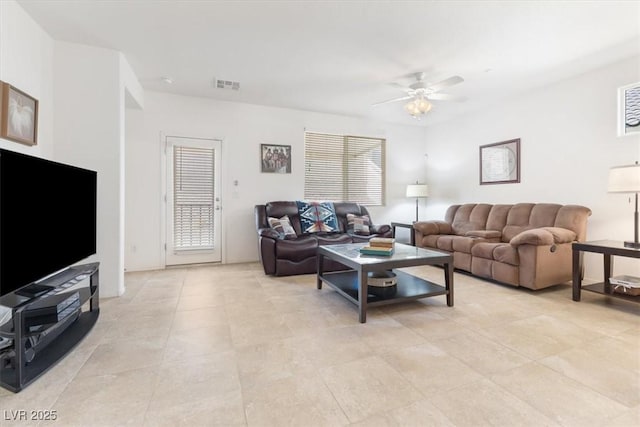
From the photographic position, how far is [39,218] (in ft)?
5.81

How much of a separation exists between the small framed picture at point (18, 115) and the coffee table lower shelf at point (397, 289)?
2791 millimetres

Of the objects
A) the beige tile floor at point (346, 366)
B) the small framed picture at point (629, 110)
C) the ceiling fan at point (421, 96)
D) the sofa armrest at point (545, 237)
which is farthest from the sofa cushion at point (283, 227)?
the small framed picture at point (629, 110)

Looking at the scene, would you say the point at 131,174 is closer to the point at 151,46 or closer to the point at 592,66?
the point at 151,46

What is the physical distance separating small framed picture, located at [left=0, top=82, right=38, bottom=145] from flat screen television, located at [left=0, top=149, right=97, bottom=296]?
558 millimetres

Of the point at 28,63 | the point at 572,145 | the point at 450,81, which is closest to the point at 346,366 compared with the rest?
the point at 450,81

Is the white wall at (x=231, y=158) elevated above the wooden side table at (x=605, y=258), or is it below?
above

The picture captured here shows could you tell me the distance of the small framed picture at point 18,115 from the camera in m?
2.14

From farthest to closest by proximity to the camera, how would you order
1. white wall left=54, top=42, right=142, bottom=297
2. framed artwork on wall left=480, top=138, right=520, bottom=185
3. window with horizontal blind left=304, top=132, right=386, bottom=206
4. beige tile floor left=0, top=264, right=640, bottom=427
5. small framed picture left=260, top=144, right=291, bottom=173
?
1. window with horizontal blind left=304, top=132, right=386, bottom=206
2. small framed picture left=260, top=144, right=291, bottom=173
3. framed artwork on wall left=480, top=138, right=520, bottom=185
4. white wall left=54, top=42, right=142, bottom=297
5. beige tile floor left=0, top=264, right=640, bottom=427

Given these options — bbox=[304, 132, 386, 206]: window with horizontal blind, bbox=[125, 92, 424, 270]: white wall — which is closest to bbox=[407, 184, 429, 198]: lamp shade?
bbox=[125, 92, 424, 270]: white wall

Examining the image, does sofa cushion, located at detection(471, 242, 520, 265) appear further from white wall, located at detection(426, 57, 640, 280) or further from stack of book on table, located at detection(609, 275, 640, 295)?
white wall, located at detection(426, 57, 640, 280)

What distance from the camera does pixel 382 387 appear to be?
5.02 ft

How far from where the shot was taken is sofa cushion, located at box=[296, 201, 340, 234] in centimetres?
451

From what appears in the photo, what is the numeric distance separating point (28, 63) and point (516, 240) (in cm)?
475

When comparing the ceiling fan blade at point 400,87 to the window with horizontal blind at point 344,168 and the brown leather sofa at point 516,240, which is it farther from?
the brown leather sofa at point 516,240
